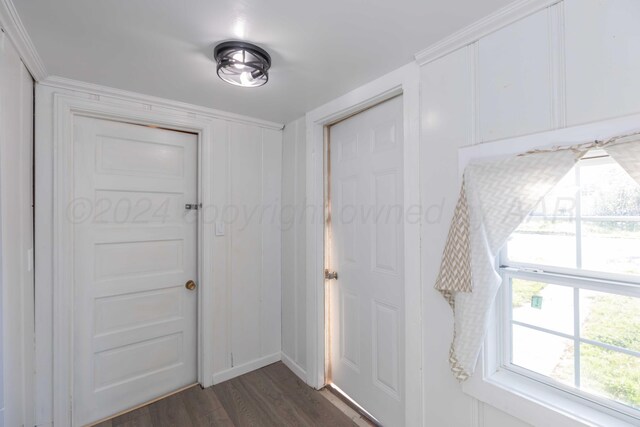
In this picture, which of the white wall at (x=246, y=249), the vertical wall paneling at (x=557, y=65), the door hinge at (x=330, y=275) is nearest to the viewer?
the vertical wall paneling at (x=557, y=65)

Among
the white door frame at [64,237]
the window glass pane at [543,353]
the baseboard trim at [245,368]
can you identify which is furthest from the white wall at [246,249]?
the window glass pane at [543,353]

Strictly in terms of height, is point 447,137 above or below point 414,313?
above

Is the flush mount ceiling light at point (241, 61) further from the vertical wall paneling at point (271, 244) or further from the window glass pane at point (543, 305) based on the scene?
the window glass pane at point (543, 305)

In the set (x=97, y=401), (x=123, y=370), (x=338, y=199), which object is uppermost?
(x=338, y=199)

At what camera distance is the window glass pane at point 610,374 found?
989mm

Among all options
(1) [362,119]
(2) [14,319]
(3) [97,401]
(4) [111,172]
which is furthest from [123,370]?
(1) [362,119]

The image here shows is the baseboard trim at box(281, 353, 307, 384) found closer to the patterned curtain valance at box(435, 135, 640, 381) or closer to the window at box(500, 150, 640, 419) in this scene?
the patterned curtain valance at box(435, 135, 640, 381)

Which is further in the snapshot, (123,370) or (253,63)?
(123,370)

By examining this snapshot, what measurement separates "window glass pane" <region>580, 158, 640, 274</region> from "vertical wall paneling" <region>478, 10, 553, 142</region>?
0.82 ft

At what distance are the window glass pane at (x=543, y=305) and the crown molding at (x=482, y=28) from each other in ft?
3.50

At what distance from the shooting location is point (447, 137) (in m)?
1.40

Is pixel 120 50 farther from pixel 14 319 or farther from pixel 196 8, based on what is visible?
pixel 14 319

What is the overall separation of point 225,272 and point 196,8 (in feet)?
5.89

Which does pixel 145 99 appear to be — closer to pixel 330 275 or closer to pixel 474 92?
pixel 330 275
